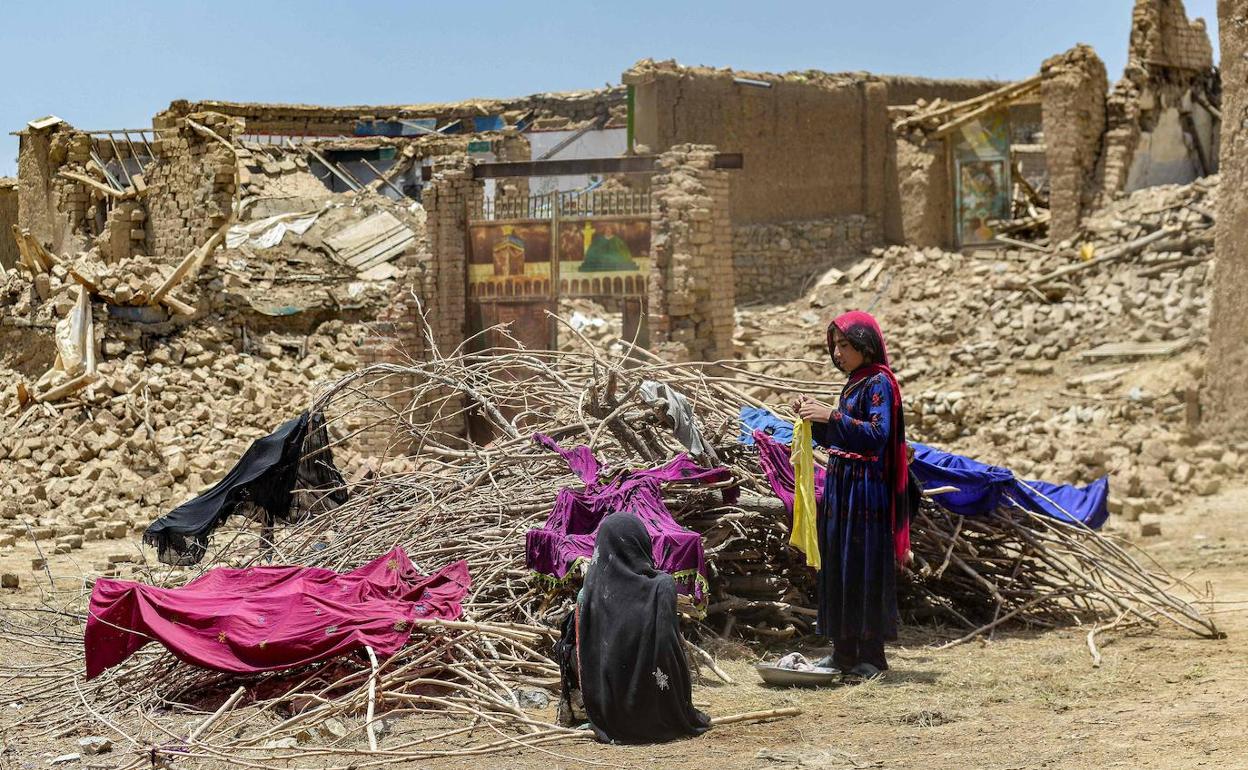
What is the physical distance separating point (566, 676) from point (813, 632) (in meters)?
1.82

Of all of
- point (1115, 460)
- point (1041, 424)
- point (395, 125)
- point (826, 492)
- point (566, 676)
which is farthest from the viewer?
point (395, 125)

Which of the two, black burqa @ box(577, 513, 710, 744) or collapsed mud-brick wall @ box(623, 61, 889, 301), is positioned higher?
collapsed mud-brick wall @ box(623, 61, 889, 301)

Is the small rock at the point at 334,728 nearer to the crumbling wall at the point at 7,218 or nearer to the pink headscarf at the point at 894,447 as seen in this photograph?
the pink headscarf at the point at 894,447

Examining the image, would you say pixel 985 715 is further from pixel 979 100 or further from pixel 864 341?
pixel 979 100

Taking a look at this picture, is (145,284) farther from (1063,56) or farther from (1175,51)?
(1175,51)

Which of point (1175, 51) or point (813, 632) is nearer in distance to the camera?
point (813, 632)

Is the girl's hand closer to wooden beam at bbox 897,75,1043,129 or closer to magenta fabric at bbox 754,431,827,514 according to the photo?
magenta fabric at bbox 754,431,827,514

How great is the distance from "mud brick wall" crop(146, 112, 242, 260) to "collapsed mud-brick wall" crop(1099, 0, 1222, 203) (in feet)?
38.0

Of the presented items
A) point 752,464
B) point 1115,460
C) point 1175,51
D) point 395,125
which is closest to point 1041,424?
point 1115,460

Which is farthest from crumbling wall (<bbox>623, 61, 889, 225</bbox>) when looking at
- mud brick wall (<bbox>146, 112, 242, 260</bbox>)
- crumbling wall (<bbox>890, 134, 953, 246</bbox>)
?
mud brick wall (<bbox>146, 112, 242, 260</bbox>)

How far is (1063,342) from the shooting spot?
15.6 meters

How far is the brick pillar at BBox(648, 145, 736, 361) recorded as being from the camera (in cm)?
1256

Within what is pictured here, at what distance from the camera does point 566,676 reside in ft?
16.7

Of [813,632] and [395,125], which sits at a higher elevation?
[395,125]
